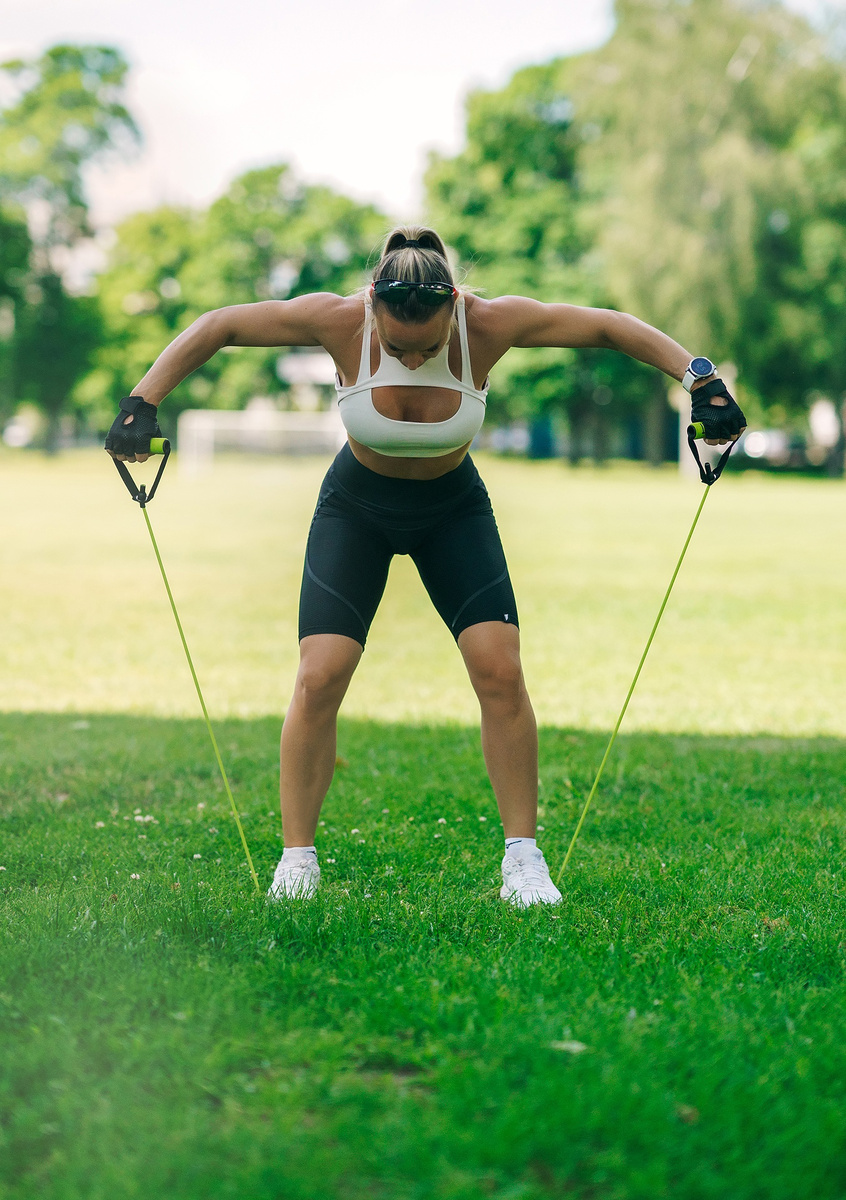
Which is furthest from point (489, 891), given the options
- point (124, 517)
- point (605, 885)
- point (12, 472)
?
point (12, 472)

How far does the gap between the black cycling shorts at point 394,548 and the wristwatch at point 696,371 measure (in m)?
0.80

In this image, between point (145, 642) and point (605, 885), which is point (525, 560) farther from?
point (605, 885)

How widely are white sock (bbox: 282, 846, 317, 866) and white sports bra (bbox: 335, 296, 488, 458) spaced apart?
4.46ft

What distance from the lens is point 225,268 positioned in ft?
199

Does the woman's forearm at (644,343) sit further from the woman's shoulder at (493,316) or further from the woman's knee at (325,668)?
the woman's knee at (325,668)

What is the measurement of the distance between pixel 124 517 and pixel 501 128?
34514mm

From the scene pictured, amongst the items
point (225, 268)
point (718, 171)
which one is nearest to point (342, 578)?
point (718, 171)

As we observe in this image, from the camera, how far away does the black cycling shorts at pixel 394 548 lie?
13.3 ft

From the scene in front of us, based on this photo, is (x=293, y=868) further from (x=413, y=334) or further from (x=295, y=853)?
(x=413, y=334)

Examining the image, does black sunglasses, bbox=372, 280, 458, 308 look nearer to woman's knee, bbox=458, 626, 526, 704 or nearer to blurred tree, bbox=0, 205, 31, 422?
woman's knee, bbox=458, 626, 526, 704

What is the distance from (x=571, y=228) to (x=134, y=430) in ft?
161

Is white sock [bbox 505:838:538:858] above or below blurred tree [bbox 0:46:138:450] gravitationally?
below

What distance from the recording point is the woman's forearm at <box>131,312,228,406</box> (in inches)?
152

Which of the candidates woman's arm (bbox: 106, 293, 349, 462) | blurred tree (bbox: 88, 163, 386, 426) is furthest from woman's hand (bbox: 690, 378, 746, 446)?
blurred tree (bbox: 88, 163, 386, 426)
